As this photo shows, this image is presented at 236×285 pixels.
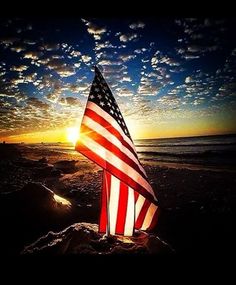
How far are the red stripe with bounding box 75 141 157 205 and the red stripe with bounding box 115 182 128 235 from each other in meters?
0.30

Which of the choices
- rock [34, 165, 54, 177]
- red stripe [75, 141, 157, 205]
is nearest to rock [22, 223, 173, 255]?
red stripe [75, 141, 157, 205]

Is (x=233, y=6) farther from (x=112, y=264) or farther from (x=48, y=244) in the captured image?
(x=48, y=244)

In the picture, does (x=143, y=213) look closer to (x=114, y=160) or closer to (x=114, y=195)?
(x=114, y=195)

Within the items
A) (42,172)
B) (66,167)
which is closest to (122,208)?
(42,172)

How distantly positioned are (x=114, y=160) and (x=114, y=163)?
4 cm

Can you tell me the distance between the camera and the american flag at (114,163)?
Result: 257 centimetres

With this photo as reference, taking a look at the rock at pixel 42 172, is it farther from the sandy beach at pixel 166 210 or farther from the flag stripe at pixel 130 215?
the flag stripe at pixel 130 215

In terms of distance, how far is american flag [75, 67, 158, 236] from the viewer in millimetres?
2572

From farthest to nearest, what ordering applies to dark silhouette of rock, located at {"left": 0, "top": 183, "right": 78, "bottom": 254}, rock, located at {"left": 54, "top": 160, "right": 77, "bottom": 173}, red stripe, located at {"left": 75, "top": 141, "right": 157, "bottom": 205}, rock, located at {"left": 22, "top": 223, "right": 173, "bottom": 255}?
rock, located at {"left": 54, "top": 160, "right": 77, "bottom": 173} < dark silhouette of rock, located at {"left": 0, "top": 183, "right": 78, "bottom": 254} < rock, located at {"left": 22, "top": 223, "right": 173, "bottom": 255} < red stripe, located at {"left": 75, "top": 141, "right": 157, "bottom": 205}

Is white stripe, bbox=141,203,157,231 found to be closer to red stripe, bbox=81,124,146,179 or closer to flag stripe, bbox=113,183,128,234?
flag stripe, bbox=113,183,128,234

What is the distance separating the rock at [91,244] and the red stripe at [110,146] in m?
1.01

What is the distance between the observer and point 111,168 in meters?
2.63

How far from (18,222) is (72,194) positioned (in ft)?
7.71

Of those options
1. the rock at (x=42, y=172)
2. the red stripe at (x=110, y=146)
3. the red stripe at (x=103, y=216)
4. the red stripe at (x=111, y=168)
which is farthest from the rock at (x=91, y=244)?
the rock at (x=42, y=172)
